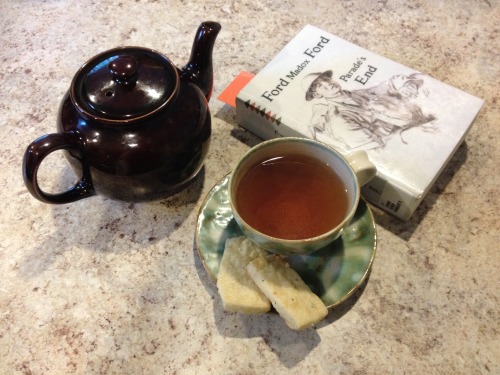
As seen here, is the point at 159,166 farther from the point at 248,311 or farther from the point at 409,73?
the point at 409,73

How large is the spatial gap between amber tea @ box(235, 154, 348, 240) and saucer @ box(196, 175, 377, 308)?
6cm

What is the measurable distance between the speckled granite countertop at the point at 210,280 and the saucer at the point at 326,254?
0.07 m

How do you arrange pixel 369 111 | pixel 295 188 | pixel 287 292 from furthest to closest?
pixel 369 111
pixel 295 188
pixel 287 292

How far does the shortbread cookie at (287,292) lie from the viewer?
63cm

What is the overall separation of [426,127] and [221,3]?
2.26 ft

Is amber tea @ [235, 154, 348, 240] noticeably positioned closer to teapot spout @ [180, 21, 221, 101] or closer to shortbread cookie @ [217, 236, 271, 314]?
shortbread cookie @ [217, 236, 271, 314]

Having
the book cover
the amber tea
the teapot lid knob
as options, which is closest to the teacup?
the amber tea

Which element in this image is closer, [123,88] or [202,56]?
[123,88]

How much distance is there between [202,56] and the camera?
79 centimetres

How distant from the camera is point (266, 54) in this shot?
1091mm

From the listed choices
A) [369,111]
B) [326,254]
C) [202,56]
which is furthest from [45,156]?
[369,111]

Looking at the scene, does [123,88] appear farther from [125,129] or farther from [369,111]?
[369,111]

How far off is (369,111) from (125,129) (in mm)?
470

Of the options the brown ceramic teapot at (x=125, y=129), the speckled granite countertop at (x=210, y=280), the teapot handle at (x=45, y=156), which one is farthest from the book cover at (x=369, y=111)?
the teapot handle at (x=45, y=156)
